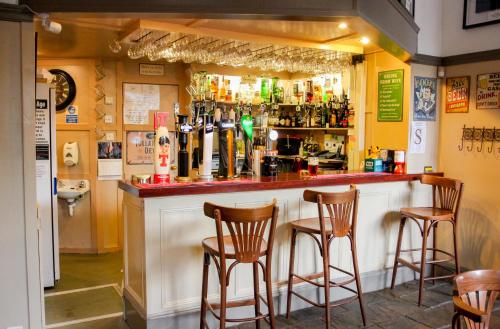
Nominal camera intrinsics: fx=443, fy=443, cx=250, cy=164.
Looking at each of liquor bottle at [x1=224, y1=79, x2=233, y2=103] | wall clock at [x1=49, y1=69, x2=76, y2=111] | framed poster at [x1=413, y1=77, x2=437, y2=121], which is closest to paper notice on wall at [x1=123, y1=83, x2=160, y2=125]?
wall clock at [x1=49, y1=69, x2=76, y2=111]

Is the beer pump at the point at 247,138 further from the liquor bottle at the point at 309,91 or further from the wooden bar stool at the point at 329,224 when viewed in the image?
the liquor bottle at the point at 309,91

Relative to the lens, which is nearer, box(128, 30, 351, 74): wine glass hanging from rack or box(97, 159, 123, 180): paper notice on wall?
box(128, 30, 351, 74): wine glass hanging from rack

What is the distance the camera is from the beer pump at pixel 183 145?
10.9ft

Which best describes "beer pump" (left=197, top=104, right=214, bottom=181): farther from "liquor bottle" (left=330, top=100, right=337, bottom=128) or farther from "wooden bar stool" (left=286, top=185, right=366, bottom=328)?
"liquor bottle" (left=330, top=100, right=337, bottom=128)

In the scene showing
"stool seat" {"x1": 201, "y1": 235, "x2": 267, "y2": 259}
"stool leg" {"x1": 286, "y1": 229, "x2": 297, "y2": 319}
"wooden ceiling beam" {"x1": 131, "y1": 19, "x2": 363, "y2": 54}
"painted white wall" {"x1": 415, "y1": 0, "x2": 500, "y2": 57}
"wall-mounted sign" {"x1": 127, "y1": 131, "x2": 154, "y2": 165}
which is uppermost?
"painted white wall" {"x1": 415, "y1": 0, "x2": 500, "y2": 57}

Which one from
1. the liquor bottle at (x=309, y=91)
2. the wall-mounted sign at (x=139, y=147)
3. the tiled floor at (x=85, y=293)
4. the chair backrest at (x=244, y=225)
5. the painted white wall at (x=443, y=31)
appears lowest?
the tiled floor at (x=85, y=293)

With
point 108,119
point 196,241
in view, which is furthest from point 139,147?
point 196,241

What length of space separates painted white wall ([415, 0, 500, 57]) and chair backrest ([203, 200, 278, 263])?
2.75 m

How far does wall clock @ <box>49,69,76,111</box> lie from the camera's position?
5.48 metres

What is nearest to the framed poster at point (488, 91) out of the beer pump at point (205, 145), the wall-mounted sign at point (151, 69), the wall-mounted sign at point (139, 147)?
the beer pump at point (205, 145)

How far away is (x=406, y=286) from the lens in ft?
13.9

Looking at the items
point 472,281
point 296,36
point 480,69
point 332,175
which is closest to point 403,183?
point 332,175

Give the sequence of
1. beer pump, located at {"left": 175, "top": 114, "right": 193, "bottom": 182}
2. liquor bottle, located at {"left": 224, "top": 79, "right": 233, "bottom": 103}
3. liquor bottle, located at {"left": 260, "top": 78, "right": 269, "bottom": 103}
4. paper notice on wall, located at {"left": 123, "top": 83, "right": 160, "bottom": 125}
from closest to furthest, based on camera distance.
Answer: beer pump, located at {"left": 175, "top": 114, "right": 193, "bottom": 182}
paper notice on wall, located at {"left": 123, "top": 83, "right": 160, "bottom": 125}
liquor bottle, located at {"left": 224, "top": 79, "right": 233, "bottom": 103}
liquor bottle, located at {"left": 260, "top": 78, "right": 269, "bottom": 103}

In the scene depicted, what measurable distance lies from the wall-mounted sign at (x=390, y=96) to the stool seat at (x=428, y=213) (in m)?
0.95
